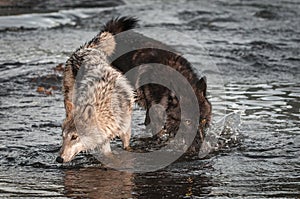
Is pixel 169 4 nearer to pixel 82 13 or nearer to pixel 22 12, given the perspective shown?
pixel 82 13

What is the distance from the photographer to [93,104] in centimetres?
717

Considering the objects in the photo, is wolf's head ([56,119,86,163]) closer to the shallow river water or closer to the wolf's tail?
the shallow river water

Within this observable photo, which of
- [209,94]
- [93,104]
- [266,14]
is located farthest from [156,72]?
[266,14]

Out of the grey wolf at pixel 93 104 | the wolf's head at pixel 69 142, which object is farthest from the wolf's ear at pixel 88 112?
the wolf's head at pixel 69 142

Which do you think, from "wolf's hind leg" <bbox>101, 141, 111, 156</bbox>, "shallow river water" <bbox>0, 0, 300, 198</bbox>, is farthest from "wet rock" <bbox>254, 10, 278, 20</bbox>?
"wolf's hind leg" <bbox>101, 141, 111, 156</bbox>

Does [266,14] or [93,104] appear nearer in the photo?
[93,104]

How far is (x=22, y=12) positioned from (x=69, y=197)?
37.5 feet

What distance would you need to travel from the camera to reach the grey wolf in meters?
7.09

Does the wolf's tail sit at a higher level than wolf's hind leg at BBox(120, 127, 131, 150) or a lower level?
higher

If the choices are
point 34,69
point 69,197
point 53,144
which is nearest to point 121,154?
point 53,144

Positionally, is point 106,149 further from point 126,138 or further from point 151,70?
point 151,70

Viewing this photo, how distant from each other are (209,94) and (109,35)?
270 cm

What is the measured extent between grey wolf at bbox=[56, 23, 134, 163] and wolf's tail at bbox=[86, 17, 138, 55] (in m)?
0.06

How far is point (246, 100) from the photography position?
407 inches
